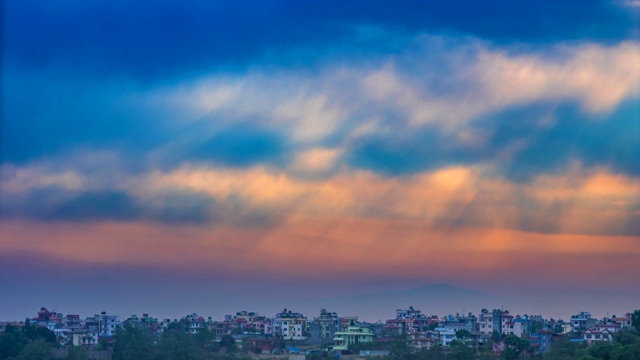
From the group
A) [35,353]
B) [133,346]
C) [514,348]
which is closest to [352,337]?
[514,348]

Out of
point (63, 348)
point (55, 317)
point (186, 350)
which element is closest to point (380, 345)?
point (186, 350)

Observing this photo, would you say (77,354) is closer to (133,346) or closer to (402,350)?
(133,346)

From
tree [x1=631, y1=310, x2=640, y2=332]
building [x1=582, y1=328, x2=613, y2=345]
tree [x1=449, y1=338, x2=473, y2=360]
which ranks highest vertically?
tree [x1=631, y1=310, x2=640, y2=332]

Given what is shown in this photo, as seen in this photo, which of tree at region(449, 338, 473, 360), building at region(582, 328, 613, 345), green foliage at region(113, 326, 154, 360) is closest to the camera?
tree at region(449, 338, 473, 360)

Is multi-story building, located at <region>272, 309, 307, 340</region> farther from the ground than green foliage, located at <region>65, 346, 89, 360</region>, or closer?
farther from the ground

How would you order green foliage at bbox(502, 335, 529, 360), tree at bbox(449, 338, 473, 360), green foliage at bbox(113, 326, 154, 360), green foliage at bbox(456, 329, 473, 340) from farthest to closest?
green foliage at bbox(456, 329, 473, 340) → green foliage at bbox(113, 326, 154, 360) → green foliage at bbox(502, 335, 529, 360) → tree at bbox(449, 338, 473, 360)

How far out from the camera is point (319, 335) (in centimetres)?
5425

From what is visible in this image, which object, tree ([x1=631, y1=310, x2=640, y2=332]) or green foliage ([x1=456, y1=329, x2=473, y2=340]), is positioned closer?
tree ([x1=631, y1=310, x2=640, y2=332])

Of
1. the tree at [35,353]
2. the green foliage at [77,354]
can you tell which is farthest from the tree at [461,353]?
the tree at [35,353]

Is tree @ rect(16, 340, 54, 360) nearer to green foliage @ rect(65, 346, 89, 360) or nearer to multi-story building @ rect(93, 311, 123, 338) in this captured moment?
green foliage @ rect(65, 346, 89, 360)

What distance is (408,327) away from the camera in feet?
181

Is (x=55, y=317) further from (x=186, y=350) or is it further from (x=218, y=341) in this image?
(x=186, y=350)

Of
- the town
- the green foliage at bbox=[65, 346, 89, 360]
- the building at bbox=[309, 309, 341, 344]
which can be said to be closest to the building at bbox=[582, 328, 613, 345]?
the town

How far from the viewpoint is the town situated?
37281 millimetres
